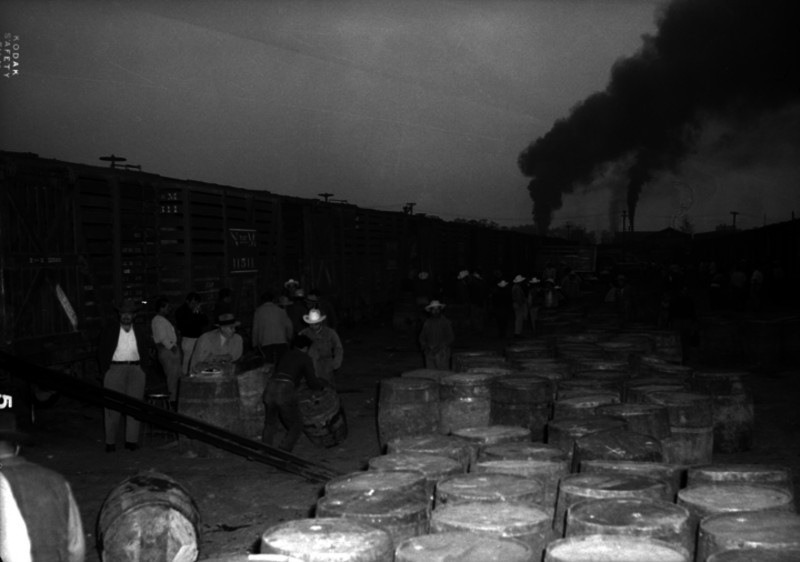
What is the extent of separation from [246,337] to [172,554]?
38.3 ft

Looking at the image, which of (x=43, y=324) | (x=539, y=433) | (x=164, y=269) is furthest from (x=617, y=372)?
(x=164, y=269)

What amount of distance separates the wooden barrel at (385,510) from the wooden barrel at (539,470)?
856mm

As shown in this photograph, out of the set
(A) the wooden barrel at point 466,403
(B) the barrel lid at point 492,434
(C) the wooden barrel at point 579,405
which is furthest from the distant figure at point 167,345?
(C) the wooden barrel at point 579,405

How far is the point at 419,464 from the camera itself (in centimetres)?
588

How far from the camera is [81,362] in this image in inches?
510

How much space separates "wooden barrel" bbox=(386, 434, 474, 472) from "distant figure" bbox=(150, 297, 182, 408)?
227 inches

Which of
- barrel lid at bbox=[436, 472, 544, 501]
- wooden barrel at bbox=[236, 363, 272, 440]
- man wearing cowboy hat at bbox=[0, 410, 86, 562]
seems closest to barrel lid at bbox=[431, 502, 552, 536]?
barrel lid at bbox=[436, 472, 544, 501]

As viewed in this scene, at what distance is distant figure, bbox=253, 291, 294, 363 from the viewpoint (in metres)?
12.5

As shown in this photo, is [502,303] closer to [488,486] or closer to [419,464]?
[419,464]

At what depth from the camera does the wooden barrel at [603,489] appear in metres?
5.04

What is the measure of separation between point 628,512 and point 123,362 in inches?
278

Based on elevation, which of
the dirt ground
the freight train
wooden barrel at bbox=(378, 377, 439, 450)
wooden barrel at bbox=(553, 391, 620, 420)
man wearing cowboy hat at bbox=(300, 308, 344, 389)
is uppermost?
the freight train

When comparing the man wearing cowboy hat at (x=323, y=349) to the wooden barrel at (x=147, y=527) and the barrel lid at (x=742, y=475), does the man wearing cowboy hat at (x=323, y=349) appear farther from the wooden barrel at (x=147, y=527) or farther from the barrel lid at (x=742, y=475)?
the barrel lid at (x=742, y=475)

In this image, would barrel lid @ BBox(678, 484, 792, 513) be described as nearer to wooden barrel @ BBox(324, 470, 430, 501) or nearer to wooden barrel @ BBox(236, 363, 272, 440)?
wooden barrel @ BBox(324, 470, 430, 501)
